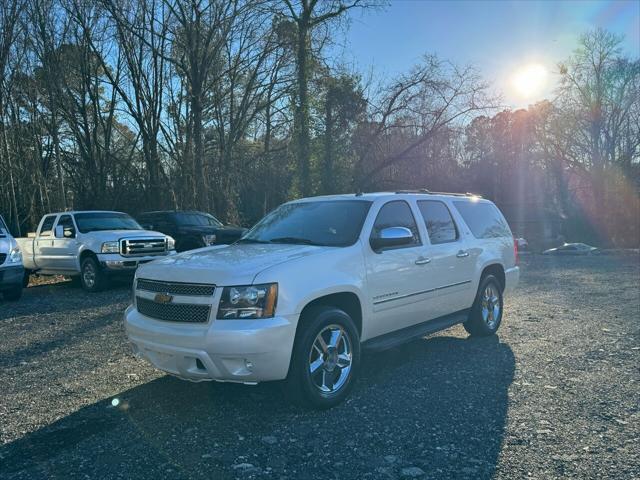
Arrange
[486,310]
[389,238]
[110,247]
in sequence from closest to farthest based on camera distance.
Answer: [389,238] → [486,310] → [110,247]

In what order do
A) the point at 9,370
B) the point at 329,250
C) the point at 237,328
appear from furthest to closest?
1. the point at 9,370
2. the point at 329,250
3. the point at 237,328

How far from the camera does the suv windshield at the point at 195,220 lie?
53.6 ft

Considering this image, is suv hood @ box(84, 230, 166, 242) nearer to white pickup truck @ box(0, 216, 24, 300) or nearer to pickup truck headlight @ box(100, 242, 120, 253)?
pickup truck headlight @ box(100, 242, 120, 253)

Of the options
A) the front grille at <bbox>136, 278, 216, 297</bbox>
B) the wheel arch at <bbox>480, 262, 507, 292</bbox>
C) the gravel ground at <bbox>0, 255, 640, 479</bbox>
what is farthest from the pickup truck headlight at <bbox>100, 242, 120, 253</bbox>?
the wheel arch at <bbox>480, 262, 507, 292</bbox>

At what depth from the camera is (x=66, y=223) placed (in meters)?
12.9

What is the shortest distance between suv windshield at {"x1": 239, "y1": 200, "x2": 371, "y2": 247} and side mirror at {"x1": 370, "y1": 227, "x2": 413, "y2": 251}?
0.65ft

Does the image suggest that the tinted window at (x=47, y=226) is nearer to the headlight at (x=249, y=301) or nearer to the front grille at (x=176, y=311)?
the front grille at (x=176, y=311)

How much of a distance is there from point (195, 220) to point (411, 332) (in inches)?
482

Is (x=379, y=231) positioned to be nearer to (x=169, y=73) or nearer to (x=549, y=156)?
(x=169, y=73)

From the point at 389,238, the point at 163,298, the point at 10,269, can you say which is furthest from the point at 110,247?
the point at 389,238

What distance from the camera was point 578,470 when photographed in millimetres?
3521

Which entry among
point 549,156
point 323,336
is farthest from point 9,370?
point 549,156

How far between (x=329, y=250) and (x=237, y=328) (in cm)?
116

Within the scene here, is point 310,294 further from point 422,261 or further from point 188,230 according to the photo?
point 188,230
